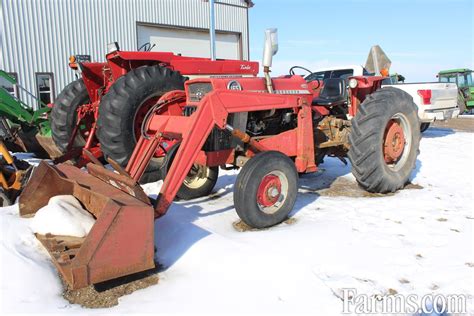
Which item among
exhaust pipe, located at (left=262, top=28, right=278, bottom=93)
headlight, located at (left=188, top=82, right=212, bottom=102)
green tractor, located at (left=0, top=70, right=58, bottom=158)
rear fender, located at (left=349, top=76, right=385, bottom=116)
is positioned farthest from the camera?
green tractor, located at (left=0, top=70, right=58, bottom=158)

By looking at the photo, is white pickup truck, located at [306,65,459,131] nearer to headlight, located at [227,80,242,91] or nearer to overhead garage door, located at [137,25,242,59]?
headlight, located at [227,80,242,91]

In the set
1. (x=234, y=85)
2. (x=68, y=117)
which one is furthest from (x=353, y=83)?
(x=68, y=117)

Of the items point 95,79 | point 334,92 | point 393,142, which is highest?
point 95,79

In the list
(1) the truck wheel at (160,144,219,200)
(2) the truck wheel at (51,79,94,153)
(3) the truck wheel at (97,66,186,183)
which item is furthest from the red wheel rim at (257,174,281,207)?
(2) the truck wheel at (51,79,94,153)

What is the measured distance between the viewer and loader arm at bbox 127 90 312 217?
3.23 meters

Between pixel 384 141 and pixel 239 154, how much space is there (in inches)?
74.6

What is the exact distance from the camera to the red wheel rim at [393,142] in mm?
4957

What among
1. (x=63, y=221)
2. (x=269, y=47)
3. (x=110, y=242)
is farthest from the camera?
(x=269, y=47)

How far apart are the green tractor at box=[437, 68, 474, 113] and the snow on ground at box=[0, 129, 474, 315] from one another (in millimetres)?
15695

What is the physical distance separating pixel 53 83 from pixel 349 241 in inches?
463

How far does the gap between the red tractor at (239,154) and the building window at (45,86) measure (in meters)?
9.43

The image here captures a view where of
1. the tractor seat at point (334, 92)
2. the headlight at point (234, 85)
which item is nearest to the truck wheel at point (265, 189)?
the headlight at point (234, 85)

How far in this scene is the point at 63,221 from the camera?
2.94 meters

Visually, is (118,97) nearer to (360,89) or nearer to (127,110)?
(127,110)
